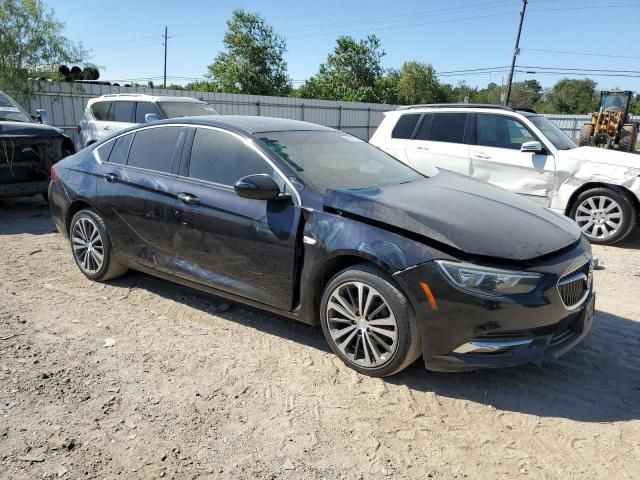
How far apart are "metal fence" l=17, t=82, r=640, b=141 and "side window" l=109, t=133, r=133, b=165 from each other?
450 inches

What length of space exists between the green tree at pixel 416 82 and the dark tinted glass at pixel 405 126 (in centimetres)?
5028

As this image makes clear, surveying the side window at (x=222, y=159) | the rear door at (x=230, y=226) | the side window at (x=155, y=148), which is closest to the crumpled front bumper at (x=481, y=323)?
the rear door at (x=230, y=226)

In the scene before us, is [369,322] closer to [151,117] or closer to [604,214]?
[604,214]

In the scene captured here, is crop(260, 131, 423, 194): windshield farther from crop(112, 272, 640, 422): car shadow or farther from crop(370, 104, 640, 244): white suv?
crop(370, 104, 640, 244): white suv

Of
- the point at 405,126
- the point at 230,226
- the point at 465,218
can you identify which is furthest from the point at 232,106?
the point at 465,218

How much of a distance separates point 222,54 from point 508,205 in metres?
43.3

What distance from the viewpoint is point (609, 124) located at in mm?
23906

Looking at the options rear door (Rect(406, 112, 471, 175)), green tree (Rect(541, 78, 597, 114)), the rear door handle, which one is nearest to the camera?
A: the rear door handle

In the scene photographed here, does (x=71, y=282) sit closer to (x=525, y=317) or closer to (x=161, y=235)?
(x=161, y=235)

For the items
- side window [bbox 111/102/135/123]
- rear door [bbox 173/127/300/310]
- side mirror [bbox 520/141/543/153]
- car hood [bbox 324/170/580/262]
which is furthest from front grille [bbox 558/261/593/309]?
side window [bbox 111/102/135/123]

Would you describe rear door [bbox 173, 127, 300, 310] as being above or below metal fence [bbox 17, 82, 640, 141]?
below

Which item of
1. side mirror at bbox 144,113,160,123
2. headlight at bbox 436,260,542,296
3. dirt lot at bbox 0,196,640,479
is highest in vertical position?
side mirror at bbox 144,113,160,123

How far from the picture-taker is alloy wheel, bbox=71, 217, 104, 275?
4.87m

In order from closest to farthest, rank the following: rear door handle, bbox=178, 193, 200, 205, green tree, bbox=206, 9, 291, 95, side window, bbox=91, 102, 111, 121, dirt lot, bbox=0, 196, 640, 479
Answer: dirt lot, bbox=0, 196, 640, 479 < rear door handle, bbox=178, 193, 200, 205 < side window, bbox=91, 102, 111, 121 < green tree, bbox=206, 9, 291, 95
